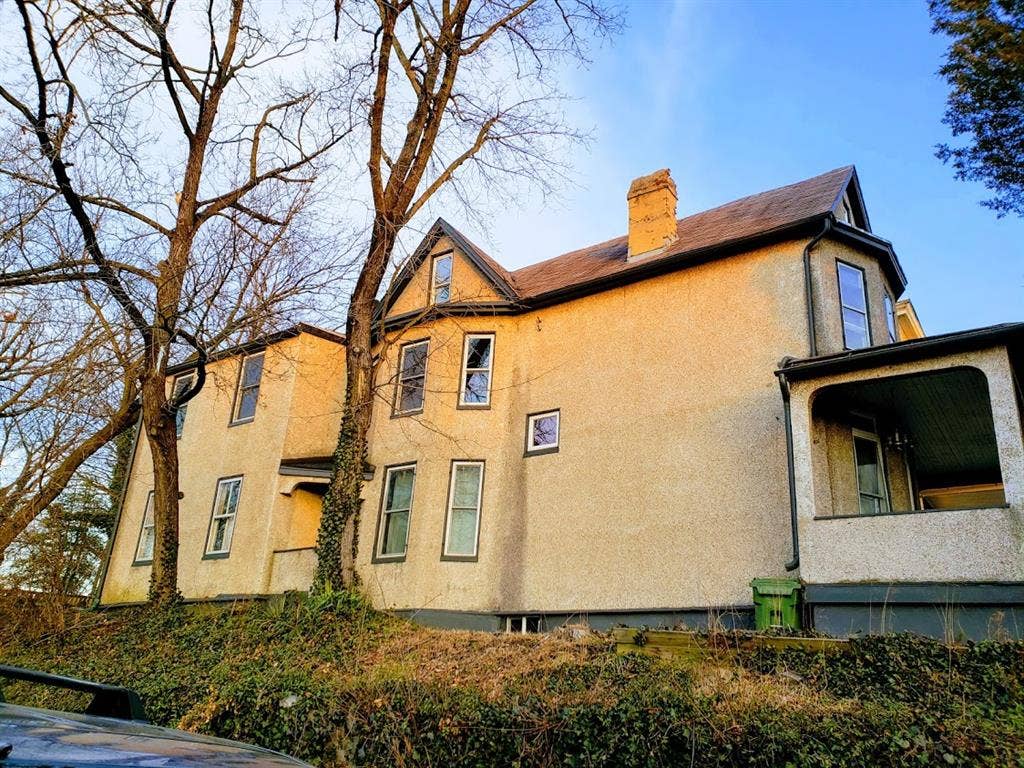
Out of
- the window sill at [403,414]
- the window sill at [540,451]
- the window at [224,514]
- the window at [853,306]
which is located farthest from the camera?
the window at [224,514]

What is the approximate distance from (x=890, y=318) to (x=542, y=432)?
7.24 m

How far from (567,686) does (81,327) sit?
10480mm

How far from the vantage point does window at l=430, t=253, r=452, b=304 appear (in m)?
18.8

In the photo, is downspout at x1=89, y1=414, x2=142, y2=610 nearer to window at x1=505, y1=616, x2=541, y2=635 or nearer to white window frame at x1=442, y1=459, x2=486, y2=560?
white window frame at x1=442, y1=459, x2=486, y2=560

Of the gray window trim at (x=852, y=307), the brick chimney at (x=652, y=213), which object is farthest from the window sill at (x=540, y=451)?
the gray window trim at (x=852, y=307)

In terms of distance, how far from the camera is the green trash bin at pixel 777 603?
10992mm

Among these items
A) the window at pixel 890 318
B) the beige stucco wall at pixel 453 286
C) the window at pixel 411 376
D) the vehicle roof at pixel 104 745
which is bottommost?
the vehicle roof at pixel 104 745

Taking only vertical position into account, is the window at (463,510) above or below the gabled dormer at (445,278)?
below

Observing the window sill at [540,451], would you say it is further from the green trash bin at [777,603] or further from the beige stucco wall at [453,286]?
the green trash bin at [777,603]

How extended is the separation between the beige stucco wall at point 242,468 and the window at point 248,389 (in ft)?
0.71

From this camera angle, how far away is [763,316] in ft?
45.9

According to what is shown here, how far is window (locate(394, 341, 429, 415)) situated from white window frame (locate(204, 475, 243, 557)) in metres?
4.67

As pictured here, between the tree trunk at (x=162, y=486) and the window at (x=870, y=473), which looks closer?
the window at (x=870, y=473)

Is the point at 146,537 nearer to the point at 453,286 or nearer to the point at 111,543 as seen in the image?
the point at 111,543
